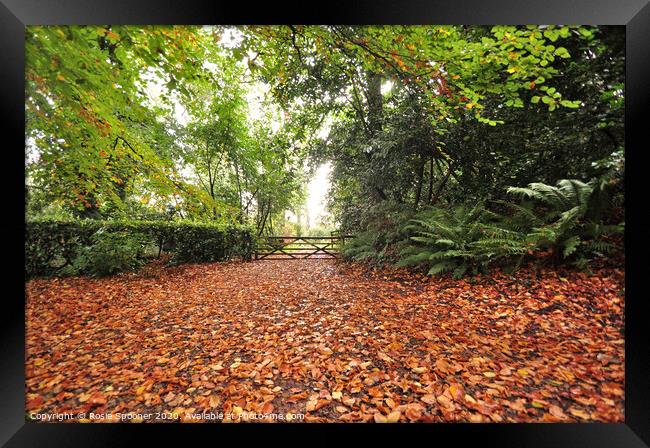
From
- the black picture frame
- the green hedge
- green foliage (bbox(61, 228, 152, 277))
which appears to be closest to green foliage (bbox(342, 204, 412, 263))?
the black picture frame

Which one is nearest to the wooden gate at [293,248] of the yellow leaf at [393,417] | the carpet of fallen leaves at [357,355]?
the carpet of fallen leaves at [357,355]

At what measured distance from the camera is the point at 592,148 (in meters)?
2.11

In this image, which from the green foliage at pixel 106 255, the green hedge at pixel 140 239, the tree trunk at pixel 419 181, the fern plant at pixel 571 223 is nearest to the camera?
the fern plant at pixel 571 223

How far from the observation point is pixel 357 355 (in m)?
1.82

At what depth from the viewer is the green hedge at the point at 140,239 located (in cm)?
298

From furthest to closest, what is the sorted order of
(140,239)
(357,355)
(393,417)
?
(140,239), (357,355), (393,417)

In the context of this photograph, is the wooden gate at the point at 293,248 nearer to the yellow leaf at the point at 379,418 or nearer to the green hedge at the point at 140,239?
the green hedge at the point at 140,239

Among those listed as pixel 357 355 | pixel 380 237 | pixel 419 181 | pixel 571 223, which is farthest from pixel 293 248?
pixel 571 223

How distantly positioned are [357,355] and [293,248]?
7.09m
